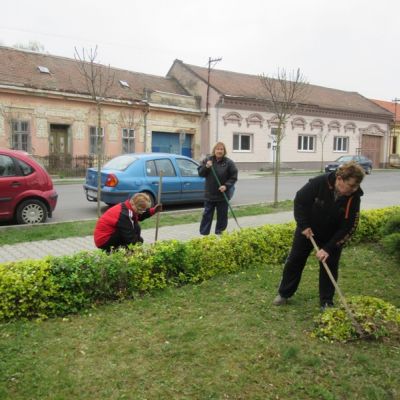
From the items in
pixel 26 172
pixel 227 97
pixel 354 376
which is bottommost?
pixel 354 376

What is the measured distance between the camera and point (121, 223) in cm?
506

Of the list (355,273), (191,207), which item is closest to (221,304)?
(355,273)

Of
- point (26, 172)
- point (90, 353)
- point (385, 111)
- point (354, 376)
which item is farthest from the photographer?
point (385, 111)

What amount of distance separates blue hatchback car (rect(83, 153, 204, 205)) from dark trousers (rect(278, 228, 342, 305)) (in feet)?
21.3

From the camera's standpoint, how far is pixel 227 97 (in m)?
31.2

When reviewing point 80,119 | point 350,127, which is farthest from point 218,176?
point 350,127

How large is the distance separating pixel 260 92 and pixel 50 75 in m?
15.9

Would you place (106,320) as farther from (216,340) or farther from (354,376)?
(354,376)

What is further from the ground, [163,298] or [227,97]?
[227,97]

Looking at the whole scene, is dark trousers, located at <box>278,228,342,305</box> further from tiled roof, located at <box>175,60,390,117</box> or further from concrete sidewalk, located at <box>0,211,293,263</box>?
tiled roof, located at <box>175,60,390,117</box>

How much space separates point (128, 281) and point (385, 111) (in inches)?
1730

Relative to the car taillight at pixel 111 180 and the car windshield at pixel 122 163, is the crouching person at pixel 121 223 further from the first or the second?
the car windshield at pixel 122 163

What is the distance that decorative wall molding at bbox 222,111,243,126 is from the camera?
104 ft

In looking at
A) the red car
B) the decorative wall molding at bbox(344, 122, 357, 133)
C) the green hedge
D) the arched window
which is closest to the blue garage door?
the arched window
